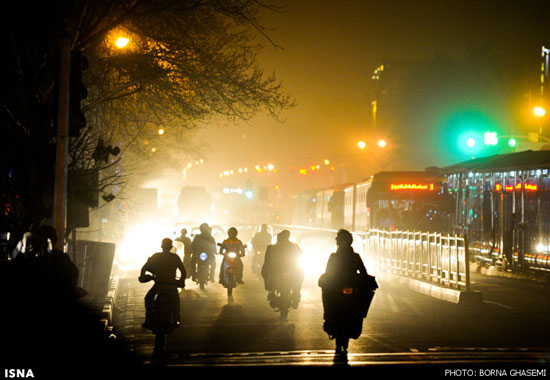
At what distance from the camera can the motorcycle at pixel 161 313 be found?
1114 cm

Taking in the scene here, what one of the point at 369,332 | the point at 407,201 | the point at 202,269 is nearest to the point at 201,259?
the point at 202,269

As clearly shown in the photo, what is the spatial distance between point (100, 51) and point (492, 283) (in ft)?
48.1

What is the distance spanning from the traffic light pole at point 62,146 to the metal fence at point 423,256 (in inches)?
420

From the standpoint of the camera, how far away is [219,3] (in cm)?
1738

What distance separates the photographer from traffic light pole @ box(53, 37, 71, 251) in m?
11.5

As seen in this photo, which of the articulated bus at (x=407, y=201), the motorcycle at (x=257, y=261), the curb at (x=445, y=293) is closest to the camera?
the curb at (x=445, y=293)

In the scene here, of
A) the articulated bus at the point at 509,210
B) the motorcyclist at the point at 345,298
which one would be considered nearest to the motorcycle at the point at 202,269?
the articulated bus at the point at 509,210

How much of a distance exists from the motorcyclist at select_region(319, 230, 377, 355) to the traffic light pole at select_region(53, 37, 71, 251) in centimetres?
407

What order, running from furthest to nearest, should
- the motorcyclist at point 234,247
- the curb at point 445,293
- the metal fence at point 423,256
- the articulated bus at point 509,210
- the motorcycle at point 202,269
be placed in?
the articulated bus at point 509,210 → the motorcycle at point 202,269 → the motorcyclist at point 234,247 → the metal fence at point 423,256 → the curb at point 445,293

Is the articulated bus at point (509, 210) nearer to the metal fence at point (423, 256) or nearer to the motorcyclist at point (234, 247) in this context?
the metal fence at point (423, 256)

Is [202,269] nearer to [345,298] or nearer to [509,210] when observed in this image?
[345,298]

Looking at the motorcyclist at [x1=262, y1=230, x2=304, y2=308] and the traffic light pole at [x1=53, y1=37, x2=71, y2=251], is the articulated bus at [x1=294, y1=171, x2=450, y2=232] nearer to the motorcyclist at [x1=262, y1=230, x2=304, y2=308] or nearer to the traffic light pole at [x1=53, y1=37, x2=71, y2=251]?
the motorcyclist at [x1=262, y1=230, x2=304, y2=308]

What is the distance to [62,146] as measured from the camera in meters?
11.7

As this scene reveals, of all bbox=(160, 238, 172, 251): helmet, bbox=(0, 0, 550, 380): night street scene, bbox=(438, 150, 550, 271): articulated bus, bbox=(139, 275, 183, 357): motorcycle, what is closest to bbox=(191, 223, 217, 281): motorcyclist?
bbox=(0, 0, 550, 380): night street scene
